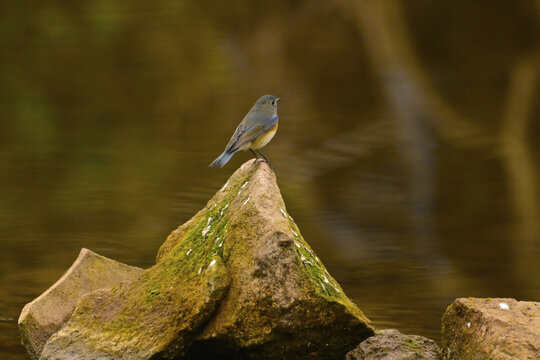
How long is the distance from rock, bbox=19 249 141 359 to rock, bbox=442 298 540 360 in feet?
6.28

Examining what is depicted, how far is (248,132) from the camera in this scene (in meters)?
5.54

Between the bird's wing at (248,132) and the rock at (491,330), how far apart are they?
4.47ft

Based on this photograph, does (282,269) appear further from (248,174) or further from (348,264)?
(348,264)

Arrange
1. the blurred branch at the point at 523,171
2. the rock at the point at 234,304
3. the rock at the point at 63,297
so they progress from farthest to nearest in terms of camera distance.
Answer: the blurred branch at the point at 523,171 → the rock at the point at 63,297 → the rock at the point at 234,304

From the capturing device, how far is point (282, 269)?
4.50m

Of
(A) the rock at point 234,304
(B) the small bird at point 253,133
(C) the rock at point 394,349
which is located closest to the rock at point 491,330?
(C) the rock at point 394,349

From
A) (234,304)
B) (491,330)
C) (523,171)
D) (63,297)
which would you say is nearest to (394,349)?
(491,330)

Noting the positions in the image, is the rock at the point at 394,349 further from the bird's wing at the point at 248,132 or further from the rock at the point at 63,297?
the rock at the point at 63,297

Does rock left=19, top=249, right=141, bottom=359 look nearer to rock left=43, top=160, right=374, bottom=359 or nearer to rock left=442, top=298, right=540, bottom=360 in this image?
rock left=43, top=160, right=374, bottom=359

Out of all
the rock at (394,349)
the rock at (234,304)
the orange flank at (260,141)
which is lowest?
the rock at (394,349)

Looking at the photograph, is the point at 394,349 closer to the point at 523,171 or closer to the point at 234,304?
the point at 234,304

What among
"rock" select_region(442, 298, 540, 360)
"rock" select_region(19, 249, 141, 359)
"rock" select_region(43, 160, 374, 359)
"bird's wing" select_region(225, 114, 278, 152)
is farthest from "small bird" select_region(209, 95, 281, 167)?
"rock" select_region(442, 298, 540, 360)

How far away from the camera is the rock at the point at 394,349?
5.17m

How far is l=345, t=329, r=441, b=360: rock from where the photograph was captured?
517 cm
